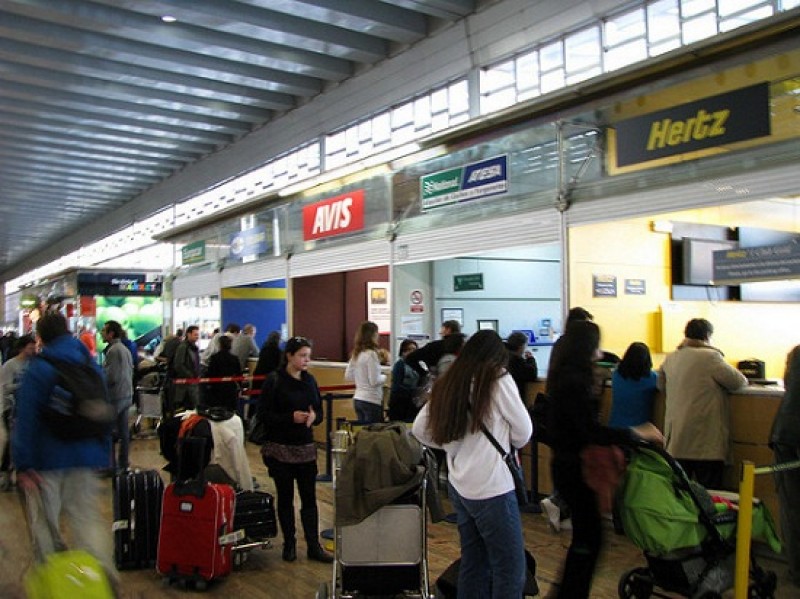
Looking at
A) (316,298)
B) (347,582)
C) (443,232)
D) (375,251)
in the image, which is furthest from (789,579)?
(316,298)

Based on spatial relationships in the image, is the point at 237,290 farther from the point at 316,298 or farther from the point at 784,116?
the point at 784,116

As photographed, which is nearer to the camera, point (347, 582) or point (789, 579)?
point (347, 582)

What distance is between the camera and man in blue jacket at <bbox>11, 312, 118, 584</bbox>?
12.2ft

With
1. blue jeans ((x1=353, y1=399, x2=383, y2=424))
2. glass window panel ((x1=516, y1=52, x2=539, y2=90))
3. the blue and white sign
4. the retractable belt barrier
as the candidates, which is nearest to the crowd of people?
A: the retractable belt barrier

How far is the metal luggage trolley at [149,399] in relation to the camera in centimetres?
1116

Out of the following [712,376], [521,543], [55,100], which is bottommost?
[521,543]

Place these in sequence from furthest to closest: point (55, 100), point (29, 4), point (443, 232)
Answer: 1. point (55, 100)
2. point (443, 232)
3. point (29, 4)

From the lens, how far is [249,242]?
12609 mm

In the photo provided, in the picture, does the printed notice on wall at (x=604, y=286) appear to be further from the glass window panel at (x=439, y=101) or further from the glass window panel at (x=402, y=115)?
the glass window panel at (x=402, y=115)

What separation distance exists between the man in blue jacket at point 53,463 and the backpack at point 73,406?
0.03 meters

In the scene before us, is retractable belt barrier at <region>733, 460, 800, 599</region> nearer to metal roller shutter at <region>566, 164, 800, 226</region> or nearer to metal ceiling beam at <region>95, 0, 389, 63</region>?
metal roller shutter at <region>566, 164, 800, 226</region>

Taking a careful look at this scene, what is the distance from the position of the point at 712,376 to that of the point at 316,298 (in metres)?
8.11

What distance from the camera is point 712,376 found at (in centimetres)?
520

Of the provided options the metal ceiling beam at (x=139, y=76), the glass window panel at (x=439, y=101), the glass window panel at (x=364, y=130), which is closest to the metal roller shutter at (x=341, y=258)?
the glass window panel at (x=364, y=130)
